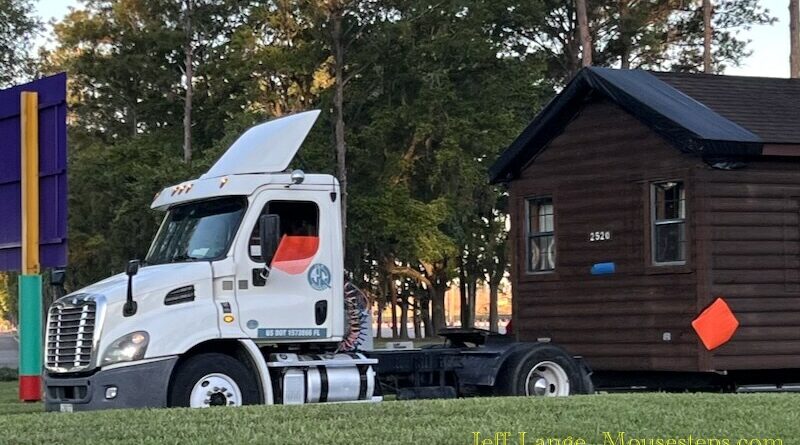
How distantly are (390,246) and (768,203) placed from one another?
33176 mm

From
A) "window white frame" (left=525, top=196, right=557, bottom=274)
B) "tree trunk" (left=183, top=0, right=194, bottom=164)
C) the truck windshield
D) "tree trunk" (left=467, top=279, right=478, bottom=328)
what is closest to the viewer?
the truck windshield

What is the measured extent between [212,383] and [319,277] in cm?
175

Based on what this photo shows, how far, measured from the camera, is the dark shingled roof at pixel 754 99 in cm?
1788

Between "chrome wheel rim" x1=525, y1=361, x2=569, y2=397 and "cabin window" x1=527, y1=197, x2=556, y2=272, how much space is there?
3.05 meters

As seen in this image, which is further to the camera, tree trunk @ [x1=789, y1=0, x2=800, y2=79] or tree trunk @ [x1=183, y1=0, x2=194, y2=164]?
tree trunk @ [x1=183, y1=0, x2=194, y2=164]

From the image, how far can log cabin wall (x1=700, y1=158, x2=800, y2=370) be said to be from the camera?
17297mm

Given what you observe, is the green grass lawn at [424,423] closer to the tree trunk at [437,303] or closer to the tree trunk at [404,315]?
the tree trunk at [437,303]

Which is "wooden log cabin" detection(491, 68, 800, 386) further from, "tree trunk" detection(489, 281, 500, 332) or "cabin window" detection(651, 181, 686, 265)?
"tree trunk" detection(489, 281, 500, 332)

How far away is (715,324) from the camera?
56.4 ft

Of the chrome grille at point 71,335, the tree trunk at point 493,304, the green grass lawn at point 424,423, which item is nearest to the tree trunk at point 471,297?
the tree trunk at point 493,304

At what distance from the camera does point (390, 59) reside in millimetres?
48750

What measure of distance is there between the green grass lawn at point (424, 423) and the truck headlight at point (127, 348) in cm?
183

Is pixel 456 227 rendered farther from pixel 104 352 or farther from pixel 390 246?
pixel 104 352

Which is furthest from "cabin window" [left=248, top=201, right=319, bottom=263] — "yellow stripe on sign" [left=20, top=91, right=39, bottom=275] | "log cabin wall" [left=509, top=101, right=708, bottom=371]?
"log cabin wall" [left=509, top=101, right=708, bottom=371]
